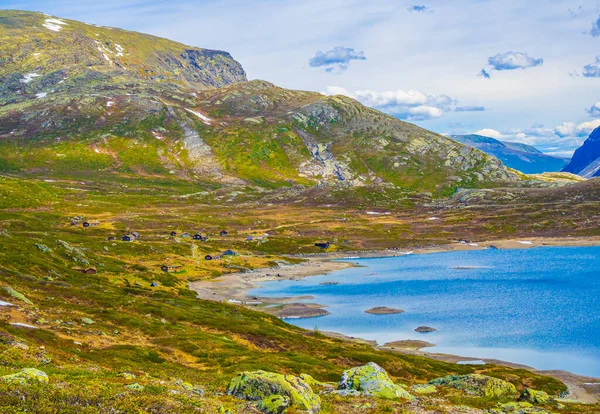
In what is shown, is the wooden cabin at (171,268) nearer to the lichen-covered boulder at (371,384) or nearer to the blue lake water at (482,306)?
the blue lake water at (482,306)

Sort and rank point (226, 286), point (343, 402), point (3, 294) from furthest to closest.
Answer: point (226, 286), point (3, 294), point (343, 402)

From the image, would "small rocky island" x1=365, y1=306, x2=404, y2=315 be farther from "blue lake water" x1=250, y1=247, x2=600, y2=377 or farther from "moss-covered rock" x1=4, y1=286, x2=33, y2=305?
"moss-covered rock" x1=4, y1=286, x2=33, y2=305

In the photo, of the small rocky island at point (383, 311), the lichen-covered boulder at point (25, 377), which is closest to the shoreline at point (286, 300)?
the small rocky island at point (383, 311)

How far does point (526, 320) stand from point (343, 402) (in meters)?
90.7

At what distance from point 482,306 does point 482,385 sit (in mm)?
79183

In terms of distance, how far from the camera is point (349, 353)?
83.9 meters

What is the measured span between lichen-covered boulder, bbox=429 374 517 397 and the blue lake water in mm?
32991

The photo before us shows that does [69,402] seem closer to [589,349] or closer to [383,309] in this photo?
[589,349]

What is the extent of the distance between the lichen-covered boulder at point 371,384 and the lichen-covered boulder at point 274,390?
32.1 ft

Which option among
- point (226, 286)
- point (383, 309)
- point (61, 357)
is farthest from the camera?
point (226, 286)

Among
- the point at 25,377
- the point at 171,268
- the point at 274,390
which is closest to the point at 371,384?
the point at 274,390

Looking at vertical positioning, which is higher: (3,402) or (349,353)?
(3,402)

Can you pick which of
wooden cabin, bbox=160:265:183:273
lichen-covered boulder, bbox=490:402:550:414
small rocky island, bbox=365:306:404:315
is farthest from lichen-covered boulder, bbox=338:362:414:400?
wooden cabin, bbox=160:265:183:273

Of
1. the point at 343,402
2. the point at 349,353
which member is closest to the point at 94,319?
the point at 349,353
